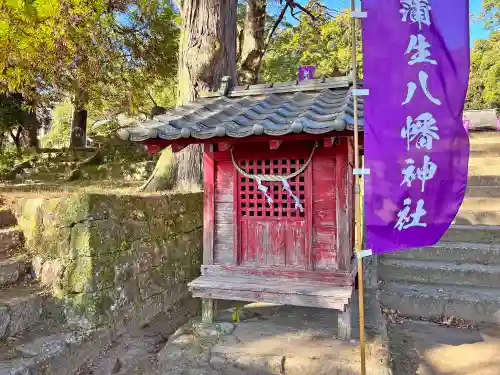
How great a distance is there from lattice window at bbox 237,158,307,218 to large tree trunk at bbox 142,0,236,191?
7.64ft

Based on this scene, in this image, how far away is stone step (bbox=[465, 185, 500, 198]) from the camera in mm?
8406

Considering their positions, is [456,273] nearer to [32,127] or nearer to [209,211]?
[209,211]

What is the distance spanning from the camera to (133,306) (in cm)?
498

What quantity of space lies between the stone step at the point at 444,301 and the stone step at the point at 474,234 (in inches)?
48.0

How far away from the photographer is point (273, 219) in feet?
15.4

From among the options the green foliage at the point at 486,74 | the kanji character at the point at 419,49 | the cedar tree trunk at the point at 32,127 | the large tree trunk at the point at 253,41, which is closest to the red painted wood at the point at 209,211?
the kanji character at the point at 419,49

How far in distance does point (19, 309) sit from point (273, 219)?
2.96 m

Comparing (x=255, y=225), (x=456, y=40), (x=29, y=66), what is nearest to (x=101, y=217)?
(x=255, y=225)

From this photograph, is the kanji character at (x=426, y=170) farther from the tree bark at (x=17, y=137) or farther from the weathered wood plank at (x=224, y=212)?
the tree bark at (x=17, y=137)

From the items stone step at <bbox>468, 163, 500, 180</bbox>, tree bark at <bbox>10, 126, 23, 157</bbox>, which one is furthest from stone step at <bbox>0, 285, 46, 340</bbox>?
tree bark at <bbox>10, 126, 23, 157</bbox>

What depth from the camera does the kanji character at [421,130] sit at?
314cm

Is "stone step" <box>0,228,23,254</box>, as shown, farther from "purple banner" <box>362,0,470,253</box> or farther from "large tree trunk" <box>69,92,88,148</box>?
"large tree trunk" <box>69,92,88,148</box>

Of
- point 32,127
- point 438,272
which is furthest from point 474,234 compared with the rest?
point 32,127

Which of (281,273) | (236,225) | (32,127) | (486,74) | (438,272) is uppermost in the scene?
(486,74)
